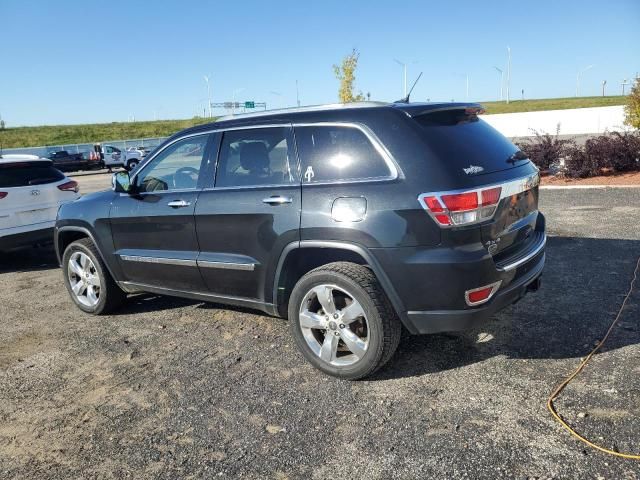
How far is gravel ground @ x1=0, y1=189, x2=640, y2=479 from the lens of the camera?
2688mm

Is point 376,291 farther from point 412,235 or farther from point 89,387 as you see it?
point 89,387

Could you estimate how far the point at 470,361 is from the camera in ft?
12.1

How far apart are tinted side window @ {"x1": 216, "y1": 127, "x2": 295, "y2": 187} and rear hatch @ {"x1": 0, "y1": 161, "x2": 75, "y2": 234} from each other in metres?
4.51

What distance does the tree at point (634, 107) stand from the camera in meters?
14.0

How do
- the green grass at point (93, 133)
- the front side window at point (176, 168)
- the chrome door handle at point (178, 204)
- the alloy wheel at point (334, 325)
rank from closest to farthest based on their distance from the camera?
the alloy wheel at point (334, 325) < the chrome door handle at point (178, 204) < the front side window at point (176, 168) < the green grass at point (93, 133)

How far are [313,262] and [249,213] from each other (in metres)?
0.59

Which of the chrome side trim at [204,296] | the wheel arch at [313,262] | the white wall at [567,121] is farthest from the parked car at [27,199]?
the white wall at [567,121]

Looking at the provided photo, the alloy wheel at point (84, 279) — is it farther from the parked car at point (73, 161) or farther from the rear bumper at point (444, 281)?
the parked car at point (73, 161)

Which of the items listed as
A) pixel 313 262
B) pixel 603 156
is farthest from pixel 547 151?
pixel 313 262

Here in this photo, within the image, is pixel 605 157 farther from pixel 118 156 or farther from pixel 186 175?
pixel 118 156

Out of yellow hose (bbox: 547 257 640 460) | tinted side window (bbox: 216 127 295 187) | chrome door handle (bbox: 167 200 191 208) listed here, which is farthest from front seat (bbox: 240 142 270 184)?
yellow hose (bbox: 547 257 640 460)

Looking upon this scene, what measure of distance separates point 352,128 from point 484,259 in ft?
3.95

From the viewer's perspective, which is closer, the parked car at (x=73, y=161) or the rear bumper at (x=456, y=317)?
the rear bumper at (x=456, y=317)

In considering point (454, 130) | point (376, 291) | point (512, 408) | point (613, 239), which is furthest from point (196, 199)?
point (613, 239)
